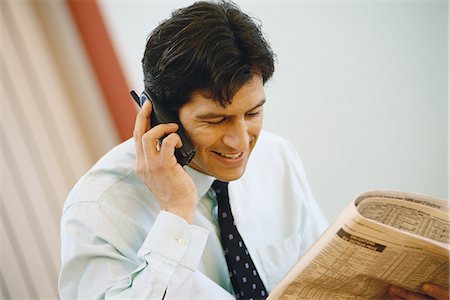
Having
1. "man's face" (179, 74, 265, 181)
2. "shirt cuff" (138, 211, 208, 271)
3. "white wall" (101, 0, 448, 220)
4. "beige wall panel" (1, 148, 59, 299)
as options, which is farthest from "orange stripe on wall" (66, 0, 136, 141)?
"shirt cuff" (138, 211, 208, 271)

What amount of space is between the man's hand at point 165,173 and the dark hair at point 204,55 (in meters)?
0.07

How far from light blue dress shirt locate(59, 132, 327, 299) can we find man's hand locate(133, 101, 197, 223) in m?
0.03

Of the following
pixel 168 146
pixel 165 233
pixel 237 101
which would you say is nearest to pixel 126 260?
pixel 165 233

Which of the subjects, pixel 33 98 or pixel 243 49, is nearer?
pixel 243 49

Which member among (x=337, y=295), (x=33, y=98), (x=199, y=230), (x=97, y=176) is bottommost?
(x=337, y=295)

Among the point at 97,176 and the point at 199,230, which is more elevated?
the point at 97,176

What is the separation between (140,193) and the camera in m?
1.13

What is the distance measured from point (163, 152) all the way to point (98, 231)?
0.18 m

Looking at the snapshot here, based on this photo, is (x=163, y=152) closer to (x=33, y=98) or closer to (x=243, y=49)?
(x=243, y=49)

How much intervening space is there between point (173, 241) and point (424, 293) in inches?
16.5

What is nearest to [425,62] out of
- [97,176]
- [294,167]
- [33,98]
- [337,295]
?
[294,167]

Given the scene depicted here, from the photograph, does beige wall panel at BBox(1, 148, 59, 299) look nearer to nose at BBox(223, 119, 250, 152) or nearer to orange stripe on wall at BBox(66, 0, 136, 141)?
orange stripe on wall at BBox(66, 0, 136, 141)

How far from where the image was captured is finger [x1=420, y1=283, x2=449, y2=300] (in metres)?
0.92

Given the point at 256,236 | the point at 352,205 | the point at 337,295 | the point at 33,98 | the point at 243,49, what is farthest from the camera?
the point at 33,98
